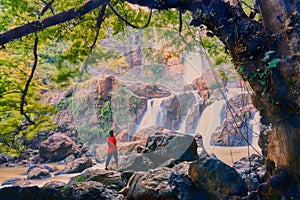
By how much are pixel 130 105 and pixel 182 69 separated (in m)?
1.83

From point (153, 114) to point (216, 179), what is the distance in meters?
5.90

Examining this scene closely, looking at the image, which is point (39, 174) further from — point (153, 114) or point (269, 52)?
point (269, 52)

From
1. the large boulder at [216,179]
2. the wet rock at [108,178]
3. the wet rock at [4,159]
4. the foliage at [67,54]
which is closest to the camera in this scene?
the large boulder at [216,179]

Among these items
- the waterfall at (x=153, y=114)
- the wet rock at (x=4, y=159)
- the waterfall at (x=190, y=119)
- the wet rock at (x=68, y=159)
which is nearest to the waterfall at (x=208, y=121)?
the waterfall at (x=190, y=119)

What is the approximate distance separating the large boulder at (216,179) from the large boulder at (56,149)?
28.8ft


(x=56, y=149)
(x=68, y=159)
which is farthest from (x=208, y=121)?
(x=56, y=149)

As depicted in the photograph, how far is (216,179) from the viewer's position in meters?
3.07

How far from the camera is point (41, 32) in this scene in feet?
12.2

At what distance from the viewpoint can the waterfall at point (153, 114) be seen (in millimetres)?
7917

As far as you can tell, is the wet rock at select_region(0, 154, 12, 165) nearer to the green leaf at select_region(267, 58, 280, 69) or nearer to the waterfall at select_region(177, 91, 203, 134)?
the waterfall at select_region(177, 91, 203, 134)

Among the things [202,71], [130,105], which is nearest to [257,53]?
[202,71]

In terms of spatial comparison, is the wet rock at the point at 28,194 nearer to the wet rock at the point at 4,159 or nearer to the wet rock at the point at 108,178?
the wet rock at the point at 108,178

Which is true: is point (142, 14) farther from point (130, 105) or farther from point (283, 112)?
point (283, 112)

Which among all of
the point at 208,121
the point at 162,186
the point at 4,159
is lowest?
the point at 4,159
